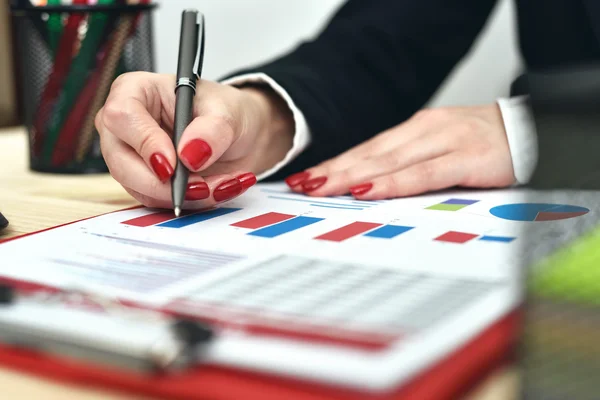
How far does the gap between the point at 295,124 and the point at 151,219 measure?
0.68ft

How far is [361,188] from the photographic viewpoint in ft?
1.87

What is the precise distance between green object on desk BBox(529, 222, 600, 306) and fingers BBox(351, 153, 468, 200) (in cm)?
23

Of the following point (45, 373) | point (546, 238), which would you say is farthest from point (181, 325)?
point (546, 238)

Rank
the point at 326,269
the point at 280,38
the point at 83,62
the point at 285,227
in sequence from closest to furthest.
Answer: the point at 326,269
the point at 285,227
the point at 83,62
the point at 280,38

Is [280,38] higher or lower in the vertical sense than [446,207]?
higher

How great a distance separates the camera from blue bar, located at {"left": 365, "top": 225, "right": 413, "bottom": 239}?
436 mm

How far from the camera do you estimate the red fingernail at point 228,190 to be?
1.68 feet

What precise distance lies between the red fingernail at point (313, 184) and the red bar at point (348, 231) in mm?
116

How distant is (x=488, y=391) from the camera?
0.86ft

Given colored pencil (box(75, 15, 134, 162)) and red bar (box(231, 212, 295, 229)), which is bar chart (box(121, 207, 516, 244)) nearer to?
red bar (box(231, 212, 295, 229))

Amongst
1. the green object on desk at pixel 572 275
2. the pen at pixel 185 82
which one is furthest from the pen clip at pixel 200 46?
the green object on desk at pixel 572 275

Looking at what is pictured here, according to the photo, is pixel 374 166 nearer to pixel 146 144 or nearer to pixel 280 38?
pixel 146 144

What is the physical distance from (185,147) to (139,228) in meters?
0.06

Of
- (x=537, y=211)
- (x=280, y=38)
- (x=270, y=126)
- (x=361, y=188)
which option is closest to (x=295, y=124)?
(x=270, y=126)
